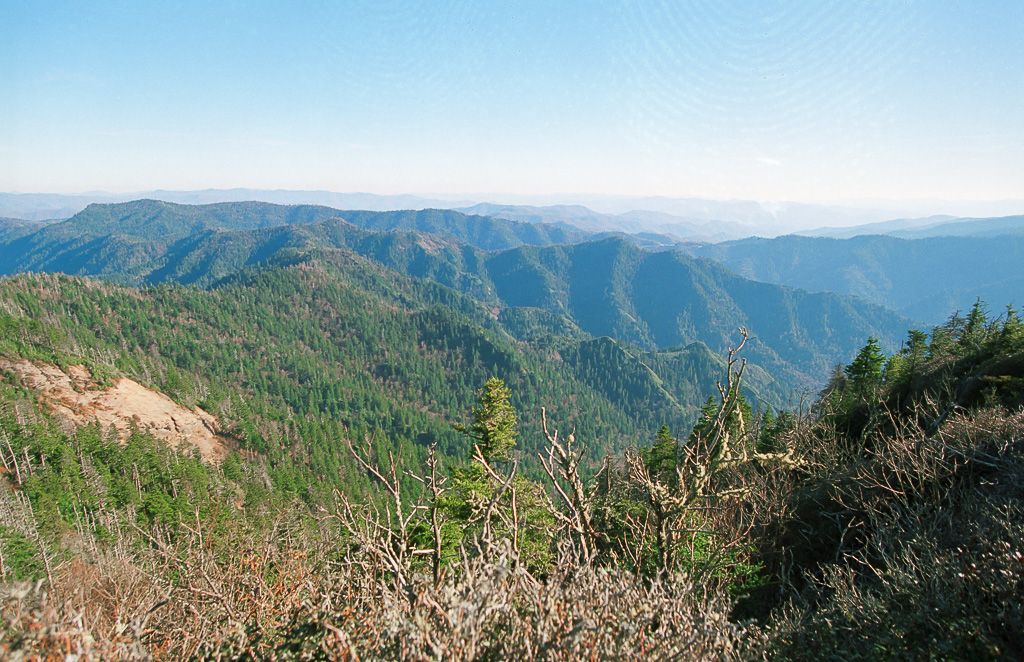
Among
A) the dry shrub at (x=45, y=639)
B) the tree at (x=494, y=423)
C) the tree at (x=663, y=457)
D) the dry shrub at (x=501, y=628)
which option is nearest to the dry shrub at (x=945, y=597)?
the dry shrub at (x=501, y=628)

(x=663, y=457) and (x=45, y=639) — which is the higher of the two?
(x=45, y=639)

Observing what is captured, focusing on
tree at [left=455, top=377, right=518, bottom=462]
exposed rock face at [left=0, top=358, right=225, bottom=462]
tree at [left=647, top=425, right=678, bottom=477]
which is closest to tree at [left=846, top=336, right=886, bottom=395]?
tree at [left=647, top=425, right=678, bottom=477]

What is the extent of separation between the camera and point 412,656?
297 centimetres

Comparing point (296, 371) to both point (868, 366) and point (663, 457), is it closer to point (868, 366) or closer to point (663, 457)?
point (663, 457)

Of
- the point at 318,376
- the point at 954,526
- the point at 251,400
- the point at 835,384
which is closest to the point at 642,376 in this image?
the point at 318,376

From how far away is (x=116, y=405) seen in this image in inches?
2726

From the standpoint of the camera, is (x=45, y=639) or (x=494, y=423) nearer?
(x=45, y=639)

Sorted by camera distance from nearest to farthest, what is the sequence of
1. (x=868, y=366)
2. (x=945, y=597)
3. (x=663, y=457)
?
(x=945, y=597) → (x=663, y=457) → (x=868, y=366)

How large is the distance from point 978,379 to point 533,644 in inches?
815

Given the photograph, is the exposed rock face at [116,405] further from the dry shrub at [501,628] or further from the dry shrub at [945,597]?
the dry shrub at [945,597]

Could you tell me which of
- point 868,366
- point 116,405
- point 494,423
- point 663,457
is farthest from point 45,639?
point 116,405

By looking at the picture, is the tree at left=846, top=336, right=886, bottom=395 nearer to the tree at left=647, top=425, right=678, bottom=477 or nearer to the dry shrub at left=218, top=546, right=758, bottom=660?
the tree at left=647, top=425, right=678, bottom=477

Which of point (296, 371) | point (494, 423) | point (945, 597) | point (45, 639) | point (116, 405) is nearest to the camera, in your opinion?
point (45, 639)

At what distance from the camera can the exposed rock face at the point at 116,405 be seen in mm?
64500
